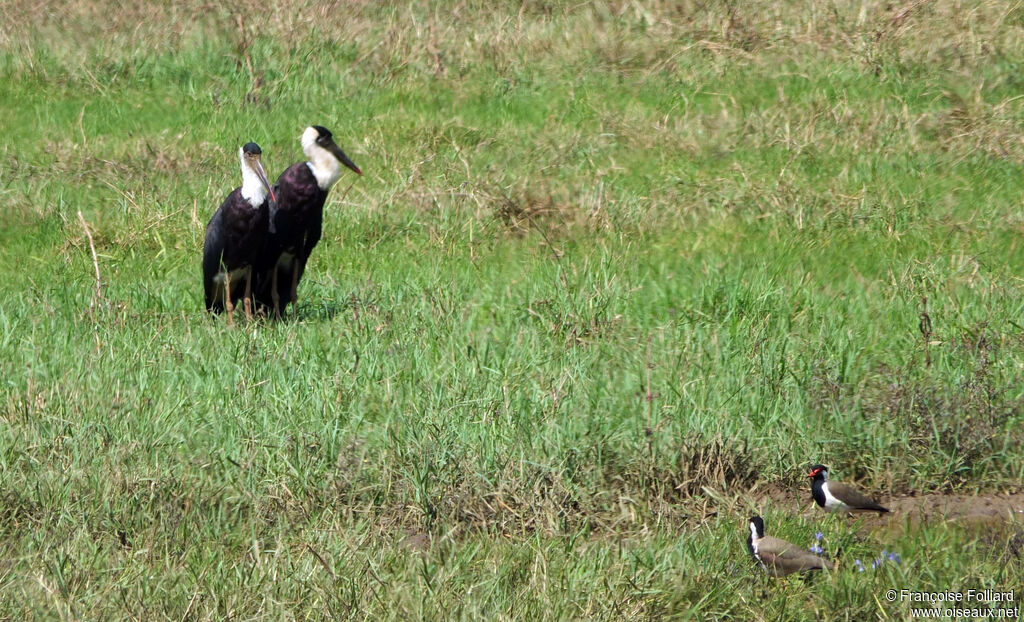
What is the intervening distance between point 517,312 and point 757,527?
222 cm

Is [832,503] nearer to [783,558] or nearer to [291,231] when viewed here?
[783,558]

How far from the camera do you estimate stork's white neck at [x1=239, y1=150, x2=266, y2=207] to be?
600 centimetres

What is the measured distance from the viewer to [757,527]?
3.41 m

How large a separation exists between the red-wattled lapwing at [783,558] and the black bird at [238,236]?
333 cm

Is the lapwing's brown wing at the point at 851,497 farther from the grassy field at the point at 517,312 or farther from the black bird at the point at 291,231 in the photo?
the black bird at the point at 291,231

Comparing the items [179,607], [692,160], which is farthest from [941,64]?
[179,607]

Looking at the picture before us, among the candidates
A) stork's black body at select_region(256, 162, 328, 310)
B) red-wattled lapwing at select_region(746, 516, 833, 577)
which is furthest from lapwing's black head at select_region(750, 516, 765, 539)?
stork's black body at select_region(256, 162, 328, 310)

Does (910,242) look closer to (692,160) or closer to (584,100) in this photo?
(692,160)

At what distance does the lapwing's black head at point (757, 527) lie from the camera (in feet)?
11.2

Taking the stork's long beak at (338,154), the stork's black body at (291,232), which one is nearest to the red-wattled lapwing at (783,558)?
the stork's black body at (291,232)

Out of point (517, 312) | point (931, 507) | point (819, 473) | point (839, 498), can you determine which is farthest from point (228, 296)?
point (931, 507)

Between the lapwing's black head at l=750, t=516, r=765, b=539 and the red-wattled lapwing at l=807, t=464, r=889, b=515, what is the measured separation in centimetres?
33

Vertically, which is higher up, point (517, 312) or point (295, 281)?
point (517, 312)

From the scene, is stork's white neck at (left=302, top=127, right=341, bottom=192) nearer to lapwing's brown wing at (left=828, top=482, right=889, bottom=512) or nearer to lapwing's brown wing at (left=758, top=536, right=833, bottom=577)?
lapwing's brown wing at (left=828, top=482, right=889, bottom=512)
